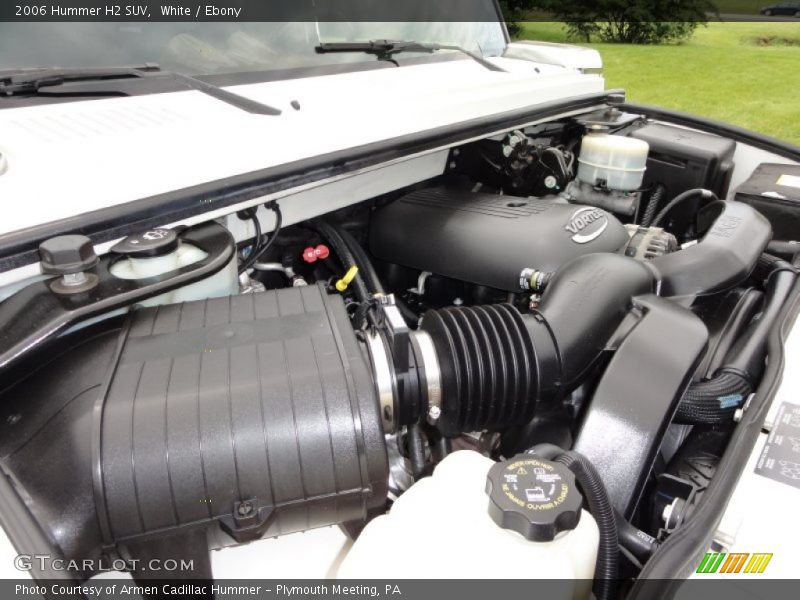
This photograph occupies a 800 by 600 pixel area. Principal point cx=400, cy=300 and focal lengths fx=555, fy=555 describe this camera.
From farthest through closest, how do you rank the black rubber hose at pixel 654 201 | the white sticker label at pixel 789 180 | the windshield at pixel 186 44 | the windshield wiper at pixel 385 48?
the black rubber hose at pixel 654 201
the white sticker label at pixel 789 180
the windshield wiper at pixel 385 48
the windshield at pixel 186 44

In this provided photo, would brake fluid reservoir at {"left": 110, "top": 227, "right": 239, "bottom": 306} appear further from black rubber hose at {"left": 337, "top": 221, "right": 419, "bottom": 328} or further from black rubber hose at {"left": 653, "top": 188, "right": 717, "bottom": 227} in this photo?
black rubber hose at {"left": 653, "top": 188, "right": 717, "bottom": 227}

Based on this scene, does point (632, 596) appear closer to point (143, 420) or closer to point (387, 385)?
point (387, 385)

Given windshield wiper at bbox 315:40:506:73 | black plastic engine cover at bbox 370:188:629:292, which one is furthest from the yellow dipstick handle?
windshield wiper at bbox 315:40:506:73

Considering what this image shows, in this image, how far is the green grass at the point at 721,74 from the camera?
6791 millimetres

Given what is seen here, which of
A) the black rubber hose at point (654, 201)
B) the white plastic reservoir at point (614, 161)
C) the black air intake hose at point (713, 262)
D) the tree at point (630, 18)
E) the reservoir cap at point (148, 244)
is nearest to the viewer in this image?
the reservoir cap at point (148, 244)

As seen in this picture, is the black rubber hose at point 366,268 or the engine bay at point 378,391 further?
the black rubber hose at point 366,268

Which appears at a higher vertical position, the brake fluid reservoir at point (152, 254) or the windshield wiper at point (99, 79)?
the windshield wiper at point (99, 79)

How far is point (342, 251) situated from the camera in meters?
1.43

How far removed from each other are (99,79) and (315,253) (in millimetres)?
612

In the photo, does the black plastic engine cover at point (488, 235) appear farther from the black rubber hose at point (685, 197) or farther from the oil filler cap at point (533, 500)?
the oil filler cap at point (533, 500)

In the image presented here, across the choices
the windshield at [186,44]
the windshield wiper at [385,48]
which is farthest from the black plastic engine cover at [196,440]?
the windshield wiper at [385,48]

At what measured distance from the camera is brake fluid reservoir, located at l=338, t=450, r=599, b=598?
0.65 meters

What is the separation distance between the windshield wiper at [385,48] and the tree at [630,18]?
1195cm
